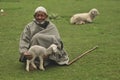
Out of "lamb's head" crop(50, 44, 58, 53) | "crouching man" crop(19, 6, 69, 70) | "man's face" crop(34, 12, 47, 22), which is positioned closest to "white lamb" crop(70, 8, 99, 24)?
"crouching man" crop(19, 6, 69, 70)

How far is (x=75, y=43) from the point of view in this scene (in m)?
9.99

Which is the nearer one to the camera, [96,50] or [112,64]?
[112,64]

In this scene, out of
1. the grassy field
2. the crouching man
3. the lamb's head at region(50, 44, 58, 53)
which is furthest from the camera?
the crouching man

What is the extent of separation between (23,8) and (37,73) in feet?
34.4

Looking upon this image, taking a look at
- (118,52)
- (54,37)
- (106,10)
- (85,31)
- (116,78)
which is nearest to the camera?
(116,78)

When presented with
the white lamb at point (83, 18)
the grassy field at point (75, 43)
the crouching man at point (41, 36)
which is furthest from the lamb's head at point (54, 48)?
the white lamb at point (83, 18)

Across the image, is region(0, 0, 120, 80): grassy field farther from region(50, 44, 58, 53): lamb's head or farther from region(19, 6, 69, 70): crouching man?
region(50, 44, 58, 53): lamb's head

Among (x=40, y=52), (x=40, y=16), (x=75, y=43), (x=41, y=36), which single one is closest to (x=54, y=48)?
(x=40, y=52)

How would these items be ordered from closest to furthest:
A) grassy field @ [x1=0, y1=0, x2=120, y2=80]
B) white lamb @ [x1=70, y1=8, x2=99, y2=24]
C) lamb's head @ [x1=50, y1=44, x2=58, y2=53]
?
grassy field @ [x1=0, y1=0, x2=120, y2=80]
lamb's head @ [x1=50, y1=44, x2=58, y2=53]
white lamb @ [x1=70, y1=8, x2=99, y2=24]

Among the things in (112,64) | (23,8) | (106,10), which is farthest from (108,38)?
(23,8)

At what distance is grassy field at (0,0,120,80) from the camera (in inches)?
280

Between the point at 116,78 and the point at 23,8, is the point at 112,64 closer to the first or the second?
the point at 116,78

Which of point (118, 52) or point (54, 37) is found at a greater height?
point (54, 37)

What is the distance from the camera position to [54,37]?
24.8 ft
